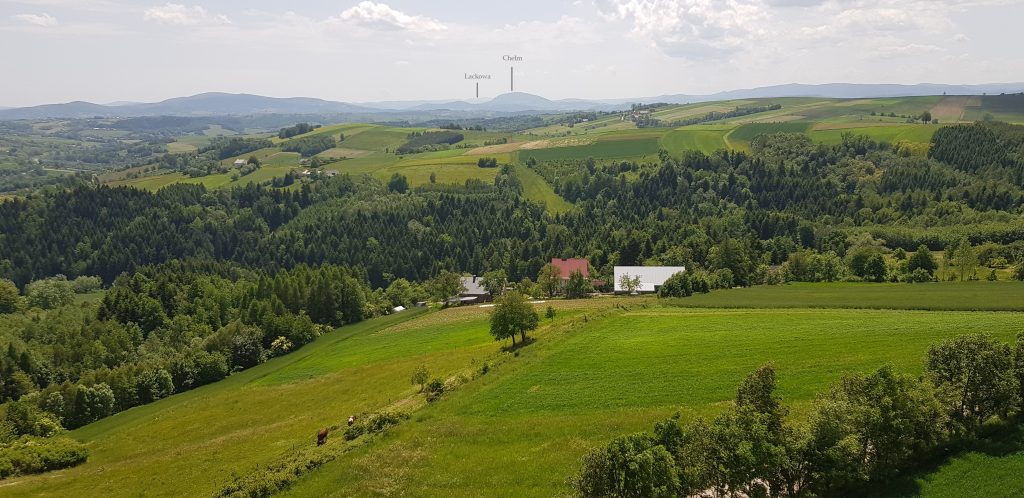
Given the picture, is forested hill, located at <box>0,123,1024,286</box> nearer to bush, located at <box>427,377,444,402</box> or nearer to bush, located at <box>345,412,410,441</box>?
bush, located at <box>427,377,444,402</box>

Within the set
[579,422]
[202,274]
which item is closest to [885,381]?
[579,422]

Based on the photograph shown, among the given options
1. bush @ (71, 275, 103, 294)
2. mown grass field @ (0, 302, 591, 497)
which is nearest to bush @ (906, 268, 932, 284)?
mown grass field @ (0, 302, 591, 497)

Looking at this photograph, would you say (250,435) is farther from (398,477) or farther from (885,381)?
(885,381)

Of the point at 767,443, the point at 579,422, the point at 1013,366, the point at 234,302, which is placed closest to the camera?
the point at 767,443

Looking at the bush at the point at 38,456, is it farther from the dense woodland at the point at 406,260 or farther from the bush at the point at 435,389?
the bush at the point at 435,389

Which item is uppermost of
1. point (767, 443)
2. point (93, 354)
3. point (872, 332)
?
point (767, 443)

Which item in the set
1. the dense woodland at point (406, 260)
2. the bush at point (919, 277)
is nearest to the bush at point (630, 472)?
the dense woodland at point (406, 260)
